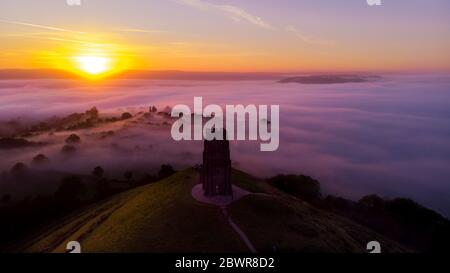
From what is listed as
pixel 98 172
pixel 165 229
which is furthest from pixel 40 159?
pixel 165 229

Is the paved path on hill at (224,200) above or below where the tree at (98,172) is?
above

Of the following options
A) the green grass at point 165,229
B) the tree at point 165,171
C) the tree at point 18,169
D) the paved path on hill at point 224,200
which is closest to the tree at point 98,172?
the tree at point 165,171

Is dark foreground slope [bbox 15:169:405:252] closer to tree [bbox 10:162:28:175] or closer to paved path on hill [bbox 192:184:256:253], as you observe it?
paved path on hill [bbox 192:184:256:253]

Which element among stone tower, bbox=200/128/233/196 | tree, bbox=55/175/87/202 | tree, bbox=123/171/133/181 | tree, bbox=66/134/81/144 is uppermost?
stone tower, bbox=200/128/233/196

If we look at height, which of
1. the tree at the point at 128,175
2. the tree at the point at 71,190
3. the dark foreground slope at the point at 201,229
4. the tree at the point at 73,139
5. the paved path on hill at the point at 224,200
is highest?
the paved path on hill at the point at 224,200

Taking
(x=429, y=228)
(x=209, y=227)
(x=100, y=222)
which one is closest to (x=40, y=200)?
(x=100, y=222)

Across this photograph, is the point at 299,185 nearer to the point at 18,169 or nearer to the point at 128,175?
the point at 128,175

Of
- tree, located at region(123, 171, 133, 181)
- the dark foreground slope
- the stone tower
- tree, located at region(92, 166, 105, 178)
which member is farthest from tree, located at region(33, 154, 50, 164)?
the stone tower

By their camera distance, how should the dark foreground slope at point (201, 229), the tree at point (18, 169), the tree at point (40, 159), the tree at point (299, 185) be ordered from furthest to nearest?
1. the tree at point (40, 159)
2. the tree at point (18, 169)
3. the tree at point (299, 185)
4. the dark foreground slope at point (201, 229)

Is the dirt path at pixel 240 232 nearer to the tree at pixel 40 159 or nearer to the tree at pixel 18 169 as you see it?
the tree at pixel 18 169
